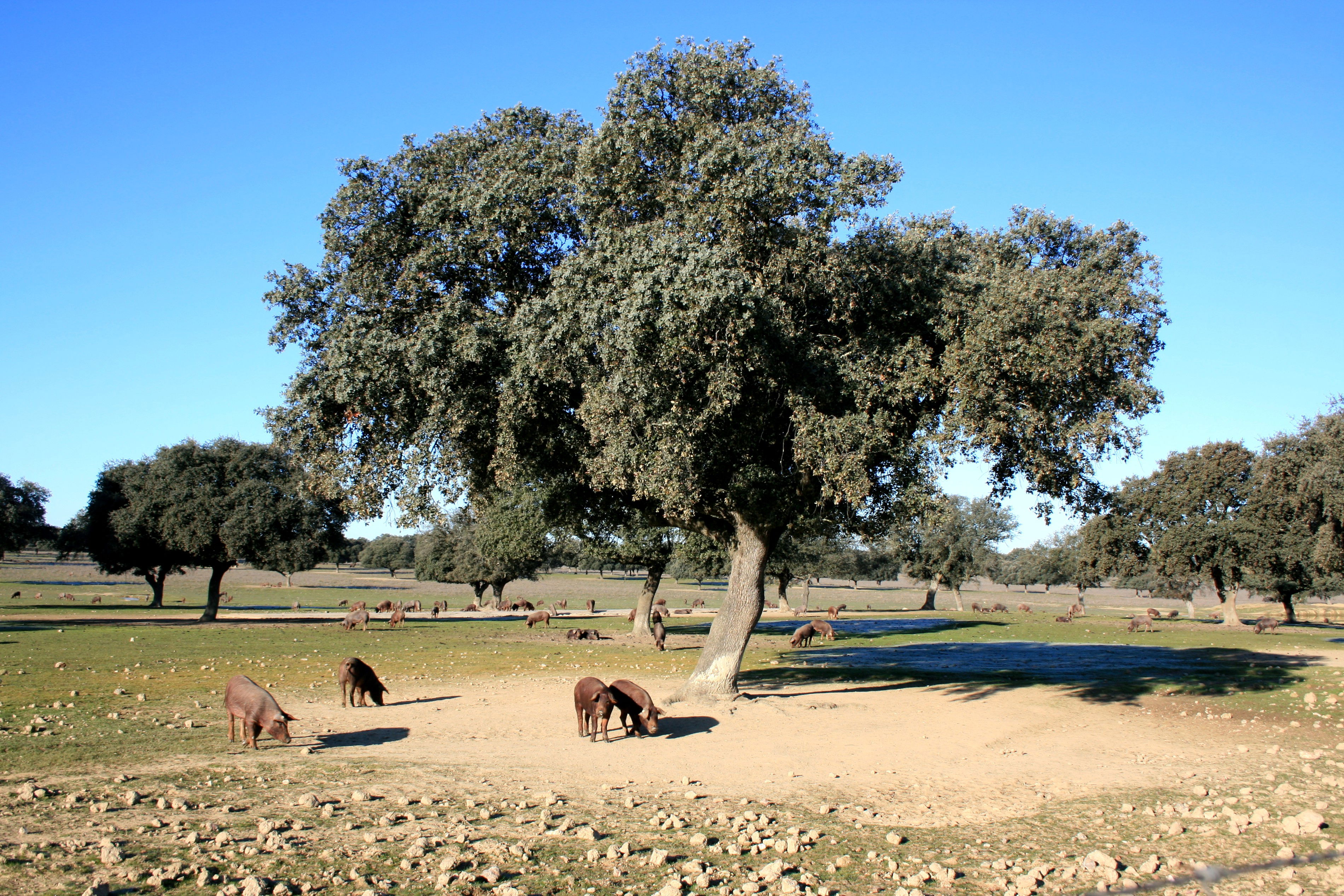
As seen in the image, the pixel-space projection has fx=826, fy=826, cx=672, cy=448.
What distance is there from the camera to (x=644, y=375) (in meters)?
13.8

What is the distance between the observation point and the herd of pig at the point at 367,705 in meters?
12.4

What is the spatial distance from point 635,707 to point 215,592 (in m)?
40.1

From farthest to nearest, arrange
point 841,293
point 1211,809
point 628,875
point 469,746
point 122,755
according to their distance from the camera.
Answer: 1. point 841,293
2. point 469,746
3. point 122,755
4. point 1211,809
5. point 628,875

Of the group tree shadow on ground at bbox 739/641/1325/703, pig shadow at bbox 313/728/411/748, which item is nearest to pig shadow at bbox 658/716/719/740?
pig shadow at bbox 313/728/411/748

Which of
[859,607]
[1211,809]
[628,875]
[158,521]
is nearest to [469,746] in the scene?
[628,875]

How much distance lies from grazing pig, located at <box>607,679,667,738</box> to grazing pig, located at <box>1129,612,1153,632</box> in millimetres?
39319

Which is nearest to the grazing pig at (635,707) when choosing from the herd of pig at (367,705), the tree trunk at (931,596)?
the herd of pig at (367,705)

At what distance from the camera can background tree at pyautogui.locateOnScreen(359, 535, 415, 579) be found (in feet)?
487

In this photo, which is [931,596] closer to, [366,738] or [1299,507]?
[1299,507]

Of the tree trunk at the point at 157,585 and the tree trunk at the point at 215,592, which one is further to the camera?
the tree trunk at the point at 157,585

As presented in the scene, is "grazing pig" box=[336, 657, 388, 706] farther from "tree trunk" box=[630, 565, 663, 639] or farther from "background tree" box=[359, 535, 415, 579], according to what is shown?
"background tree" box=[359, 535, 415, 579]

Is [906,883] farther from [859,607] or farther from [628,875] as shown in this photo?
[859,607]

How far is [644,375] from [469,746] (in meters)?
6.53

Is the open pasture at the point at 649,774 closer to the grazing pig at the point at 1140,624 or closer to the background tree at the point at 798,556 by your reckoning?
the background tree at the point at 798,556
